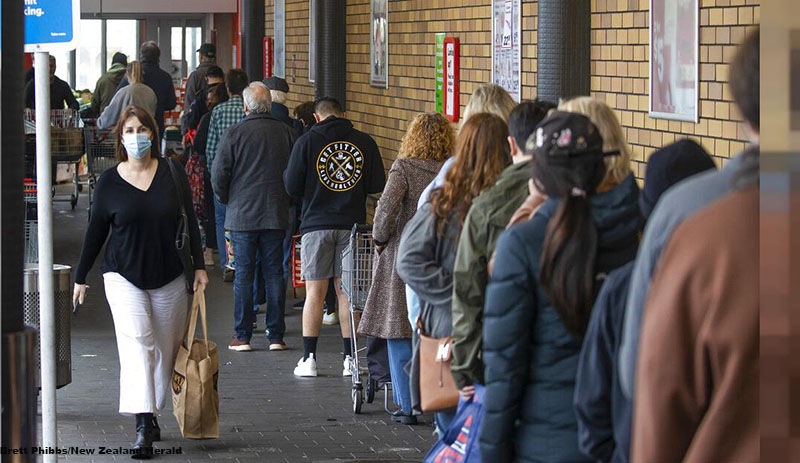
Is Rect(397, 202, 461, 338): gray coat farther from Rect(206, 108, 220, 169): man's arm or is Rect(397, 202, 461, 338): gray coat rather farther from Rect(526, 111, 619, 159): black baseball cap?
Rect(206, 108, 220, 169): man's arm

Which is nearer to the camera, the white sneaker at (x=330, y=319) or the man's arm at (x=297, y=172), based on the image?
the man's arm at (x=297, y=172)

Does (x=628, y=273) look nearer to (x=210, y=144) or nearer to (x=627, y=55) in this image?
(x=627, y=55)

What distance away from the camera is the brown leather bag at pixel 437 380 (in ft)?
18.4

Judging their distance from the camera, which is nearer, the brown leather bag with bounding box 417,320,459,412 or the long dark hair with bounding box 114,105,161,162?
the brown leather bag with bounding box 417,320,459,412

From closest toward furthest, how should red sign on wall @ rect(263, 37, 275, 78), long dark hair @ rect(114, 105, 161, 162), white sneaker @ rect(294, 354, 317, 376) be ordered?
long dark hair @ rect(114, 105, 161, 162), white sneaker @ rect(294, 354, 317, 376), red sign on wall @ rect(263, 37, 275, 78)

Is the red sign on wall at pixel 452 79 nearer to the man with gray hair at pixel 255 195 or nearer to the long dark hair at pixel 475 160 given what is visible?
the man with gray hair at pixel 255 195

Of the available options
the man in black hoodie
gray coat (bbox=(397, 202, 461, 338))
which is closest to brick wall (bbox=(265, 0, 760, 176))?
gray coat (bbox=(397, 202, 461, 338))

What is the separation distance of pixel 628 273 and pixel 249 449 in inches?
178

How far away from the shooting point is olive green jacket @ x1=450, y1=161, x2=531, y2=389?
4.82 meters

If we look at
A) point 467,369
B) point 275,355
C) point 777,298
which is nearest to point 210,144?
→ point 275,355

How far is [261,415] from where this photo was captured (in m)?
8.48

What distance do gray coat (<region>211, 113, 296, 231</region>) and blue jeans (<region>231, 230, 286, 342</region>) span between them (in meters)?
0.12

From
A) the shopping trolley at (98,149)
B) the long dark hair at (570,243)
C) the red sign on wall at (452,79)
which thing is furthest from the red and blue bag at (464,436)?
the shopping trolley at (98,149)

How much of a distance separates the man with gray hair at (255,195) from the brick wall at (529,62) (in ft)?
6.61
